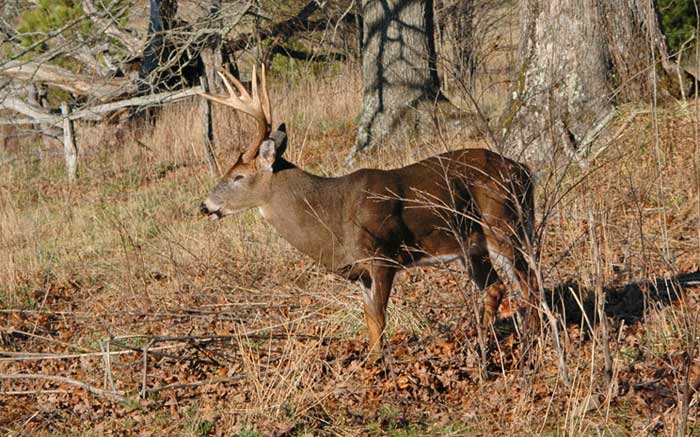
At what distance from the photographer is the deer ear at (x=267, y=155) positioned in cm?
665

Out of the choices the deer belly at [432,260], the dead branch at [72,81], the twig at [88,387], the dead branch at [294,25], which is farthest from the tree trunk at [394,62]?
the twig at [88,387]

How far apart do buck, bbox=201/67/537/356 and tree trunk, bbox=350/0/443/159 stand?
5.53 m

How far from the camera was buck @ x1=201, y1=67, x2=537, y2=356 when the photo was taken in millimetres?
6214

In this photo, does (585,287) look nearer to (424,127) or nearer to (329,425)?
(329,425)

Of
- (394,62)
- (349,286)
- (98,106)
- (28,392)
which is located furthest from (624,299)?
(98,106)

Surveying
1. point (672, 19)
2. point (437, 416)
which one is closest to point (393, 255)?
point (437, 416)

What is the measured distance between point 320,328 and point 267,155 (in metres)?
1.29

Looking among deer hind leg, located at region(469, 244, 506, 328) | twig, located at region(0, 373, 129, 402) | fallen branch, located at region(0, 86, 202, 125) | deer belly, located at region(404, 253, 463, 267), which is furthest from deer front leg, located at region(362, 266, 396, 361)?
fallen branch, located at region(0, 86, 202, 125)

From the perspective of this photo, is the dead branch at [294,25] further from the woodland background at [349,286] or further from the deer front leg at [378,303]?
the deer front leg at [378,303]

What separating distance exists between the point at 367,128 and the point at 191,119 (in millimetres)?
4114

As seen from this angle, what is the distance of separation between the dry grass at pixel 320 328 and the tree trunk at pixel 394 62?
1123 mm

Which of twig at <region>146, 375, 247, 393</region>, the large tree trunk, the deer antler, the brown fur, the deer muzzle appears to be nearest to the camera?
twig at <region>146, 375, 247, 393</region>

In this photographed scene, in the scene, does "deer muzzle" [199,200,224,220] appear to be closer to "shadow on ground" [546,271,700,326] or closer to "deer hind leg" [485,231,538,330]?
"deer hind leg" [485,231,538,330]

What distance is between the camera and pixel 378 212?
20.9ft
